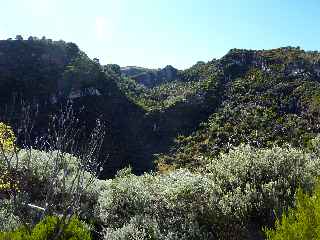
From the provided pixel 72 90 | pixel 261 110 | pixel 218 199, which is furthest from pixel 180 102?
pixel 218 199

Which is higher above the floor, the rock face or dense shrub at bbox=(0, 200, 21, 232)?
dense shrub at bbox=(0, 200, 21, 232)

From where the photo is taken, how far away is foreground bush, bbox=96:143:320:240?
18859 mm

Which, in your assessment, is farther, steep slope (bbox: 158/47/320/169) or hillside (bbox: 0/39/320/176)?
hillside (bbox: 0/39/320/176)

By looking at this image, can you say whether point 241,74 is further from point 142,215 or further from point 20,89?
point 142,215

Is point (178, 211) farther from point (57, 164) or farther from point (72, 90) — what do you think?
point (72, 90)

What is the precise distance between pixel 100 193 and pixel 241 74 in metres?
109

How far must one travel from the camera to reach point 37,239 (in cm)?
1463

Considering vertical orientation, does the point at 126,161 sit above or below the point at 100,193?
below

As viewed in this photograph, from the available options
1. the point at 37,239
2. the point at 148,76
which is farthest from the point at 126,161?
the point at 148,76

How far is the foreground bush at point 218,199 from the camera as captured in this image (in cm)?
1886

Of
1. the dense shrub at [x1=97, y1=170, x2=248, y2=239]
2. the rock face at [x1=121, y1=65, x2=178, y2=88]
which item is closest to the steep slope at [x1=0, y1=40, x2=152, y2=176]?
the rock face at [x1=121, y1=65, x2=178, y2=88]

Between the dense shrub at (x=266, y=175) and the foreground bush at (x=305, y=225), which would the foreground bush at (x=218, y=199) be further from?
the foreground bush at (x=305, y=225)

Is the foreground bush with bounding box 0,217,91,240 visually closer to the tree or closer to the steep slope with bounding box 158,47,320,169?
the tree

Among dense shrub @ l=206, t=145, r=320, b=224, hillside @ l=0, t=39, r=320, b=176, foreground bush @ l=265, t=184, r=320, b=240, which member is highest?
foreground bush @ l=265, t=184, r=320, b=240
